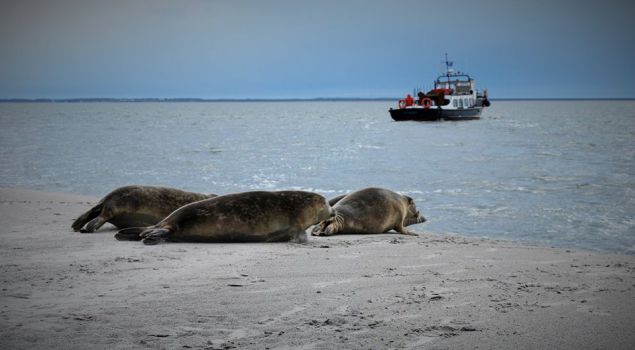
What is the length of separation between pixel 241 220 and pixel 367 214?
2.05 meters

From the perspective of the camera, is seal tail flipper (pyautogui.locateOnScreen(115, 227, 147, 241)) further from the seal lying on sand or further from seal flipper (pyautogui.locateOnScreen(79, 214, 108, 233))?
the seal lying on sand

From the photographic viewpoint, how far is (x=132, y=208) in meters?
7.19

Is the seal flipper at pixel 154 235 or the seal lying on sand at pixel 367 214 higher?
the seal flipper at pixel 154 235

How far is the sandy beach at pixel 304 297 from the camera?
3363mm

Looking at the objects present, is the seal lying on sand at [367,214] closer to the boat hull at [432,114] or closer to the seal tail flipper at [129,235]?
the seal tail flipper at [129,235]

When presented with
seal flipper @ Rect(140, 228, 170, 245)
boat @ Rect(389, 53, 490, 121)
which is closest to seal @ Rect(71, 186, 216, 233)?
seal flipper @ Rect(140, 228, 170, 245)

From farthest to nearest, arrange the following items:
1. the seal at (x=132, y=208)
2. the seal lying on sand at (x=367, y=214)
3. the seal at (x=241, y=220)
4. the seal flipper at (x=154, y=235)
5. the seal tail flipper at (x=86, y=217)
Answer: the seal lying on sand at (x=367, y=214) → the seal at (x=132, y=208) → the seal tail flipper at (x=86, y=217) → the seal at (x=241, y=220) → the seal flipper at (x=154, y=235)

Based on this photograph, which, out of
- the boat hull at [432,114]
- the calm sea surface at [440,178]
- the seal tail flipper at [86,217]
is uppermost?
the boat hull at [432,114]

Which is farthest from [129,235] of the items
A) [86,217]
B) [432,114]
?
[432,114]

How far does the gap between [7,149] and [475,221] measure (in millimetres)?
22429

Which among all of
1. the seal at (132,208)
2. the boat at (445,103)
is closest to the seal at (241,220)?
the seal at (132,208)

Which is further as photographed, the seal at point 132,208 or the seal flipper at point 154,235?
the seal at point 132,208

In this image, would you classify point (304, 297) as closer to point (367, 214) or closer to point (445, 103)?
point (367, 214)

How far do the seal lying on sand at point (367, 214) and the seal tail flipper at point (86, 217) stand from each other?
2.50 metres
